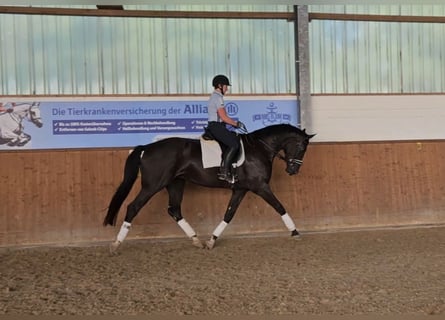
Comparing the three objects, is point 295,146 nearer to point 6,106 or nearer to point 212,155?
point 212,155

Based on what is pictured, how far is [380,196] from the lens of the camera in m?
10.5

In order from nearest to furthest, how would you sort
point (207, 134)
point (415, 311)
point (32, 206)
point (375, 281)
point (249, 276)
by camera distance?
point (415, 311) < point (375, 281) < point (249, 276) < point (207, 134) < point (32, 206)

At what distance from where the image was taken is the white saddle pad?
8625mm

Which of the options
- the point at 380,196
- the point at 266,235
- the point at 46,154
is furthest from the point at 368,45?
the point at 46,154

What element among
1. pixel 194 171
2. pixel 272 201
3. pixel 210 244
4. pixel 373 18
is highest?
pixel 373 18

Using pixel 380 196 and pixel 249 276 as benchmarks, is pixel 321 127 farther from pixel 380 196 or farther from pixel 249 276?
pixel 249 276

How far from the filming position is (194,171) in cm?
871

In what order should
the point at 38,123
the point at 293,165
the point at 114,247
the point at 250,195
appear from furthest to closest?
the point at 38,123 < the point at 250,195 < the point at 293,165 < the point at 114,247

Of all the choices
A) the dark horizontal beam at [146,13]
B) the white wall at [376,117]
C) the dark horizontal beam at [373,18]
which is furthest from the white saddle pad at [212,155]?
the dark horizontal beam at [373,18]

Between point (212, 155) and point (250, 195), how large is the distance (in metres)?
1.79

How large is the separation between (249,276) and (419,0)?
275 inches

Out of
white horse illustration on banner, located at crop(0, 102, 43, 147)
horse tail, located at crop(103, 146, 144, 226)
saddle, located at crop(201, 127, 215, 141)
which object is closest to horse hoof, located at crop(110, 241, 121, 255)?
horse tail, located at crop(103, 146, 144, 226)

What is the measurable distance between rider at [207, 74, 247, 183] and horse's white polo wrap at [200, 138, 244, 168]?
0.39 feet

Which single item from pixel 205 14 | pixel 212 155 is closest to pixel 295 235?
pixel 212 155
